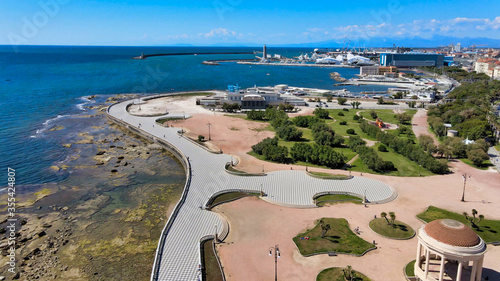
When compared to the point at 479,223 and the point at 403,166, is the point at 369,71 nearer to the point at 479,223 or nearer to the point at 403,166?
the point at 403,166

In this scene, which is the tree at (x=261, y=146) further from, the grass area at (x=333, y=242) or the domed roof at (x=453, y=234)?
the domed roof at (x=453, y=234)

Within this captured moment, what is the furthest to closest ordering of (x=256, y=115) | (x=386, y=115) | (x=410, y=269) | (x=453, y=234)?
(x=386, y=115) → (x=256, y=115) → (x=410, y=269) → (x=453, y=234)

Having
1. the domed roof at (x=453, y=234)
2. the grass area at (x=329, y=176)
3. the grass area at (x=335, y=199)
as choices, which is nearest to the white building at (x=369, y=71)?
the grass area at (x=329, y=176)

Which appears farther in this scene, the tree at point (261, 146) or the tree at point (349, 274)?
the tree at point (261, 146)

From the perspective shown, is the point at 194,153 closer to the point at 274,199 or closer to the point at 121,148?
the point at 121,148

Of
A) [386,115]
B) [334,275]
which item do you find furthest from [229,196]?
[386,115]

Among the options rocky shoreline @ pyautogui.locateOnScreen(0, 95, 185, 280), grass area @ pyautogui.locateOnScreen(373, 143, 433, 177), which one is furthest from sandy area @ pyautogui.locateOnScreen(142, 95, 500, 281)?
rocky shoreline @ pyautogui.locateOnScreen(0, 95, 185, 280)

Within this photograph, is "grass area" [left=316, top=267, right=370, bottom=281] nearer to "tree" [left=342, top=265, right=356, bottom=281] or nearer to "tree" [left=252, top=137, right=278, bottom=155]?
"tree" [left=342, top=265, right=356, bottom=281]
